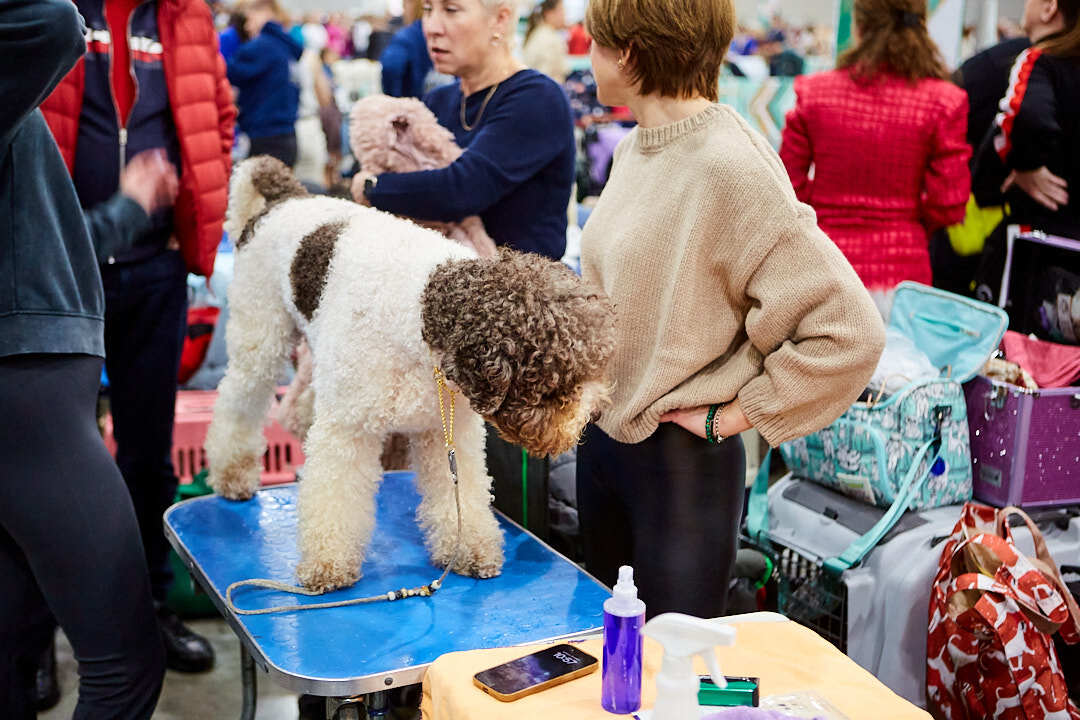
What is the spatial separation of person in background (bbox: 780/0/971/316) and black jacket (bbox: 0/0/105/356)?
2.13 m

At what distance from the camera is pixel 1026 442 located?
257 cm

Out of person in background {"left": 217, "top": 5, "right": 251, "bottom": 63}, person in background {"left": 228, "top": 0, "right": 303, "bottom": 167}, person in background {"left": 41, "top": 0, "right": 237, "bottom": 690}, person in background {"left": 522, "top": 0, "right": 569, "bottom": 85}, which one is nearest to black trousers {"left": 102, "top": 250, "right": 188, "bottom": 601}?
person in background {"left": 41, "top": 0, "right": 237, "bottom": 690}

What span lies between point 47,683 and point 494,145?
6.08 feet

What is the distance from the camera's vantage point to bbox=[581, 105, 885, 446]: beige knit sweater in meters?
1.53

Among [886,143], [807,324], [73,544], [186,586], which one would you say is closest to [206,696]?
[186,586]

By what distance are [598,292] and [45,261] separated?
816 millimetres

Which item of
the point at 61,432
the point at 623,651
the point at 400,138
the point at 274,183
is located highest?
the point at 400,138

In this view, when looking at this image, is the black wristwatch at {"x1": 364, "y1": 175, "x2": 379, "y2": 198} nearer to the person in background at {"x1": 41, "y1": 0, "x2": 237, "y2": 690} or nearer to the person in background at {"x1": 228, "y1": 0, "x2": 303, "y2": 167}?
the person in background at {"x1": 41, "y1": 0, "x2": 237, "y2": 690}

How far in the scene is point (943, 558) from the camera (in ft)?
7.46

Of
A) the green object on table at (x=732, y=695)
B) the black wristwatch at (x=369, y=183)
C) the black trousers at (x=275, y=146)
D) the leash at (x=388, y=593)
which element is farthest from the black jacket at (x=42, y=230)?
the black trousers at (x=275, y=146)

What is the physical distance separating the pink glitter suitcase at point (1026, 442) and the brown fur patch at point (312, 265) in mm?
1685

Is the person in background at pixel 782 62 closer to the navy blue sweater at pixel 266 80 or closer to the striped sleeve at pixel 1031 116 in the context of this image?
the navy blue sweater at pixel 266 80

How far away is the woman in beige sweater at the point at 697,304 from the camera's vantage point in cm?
154

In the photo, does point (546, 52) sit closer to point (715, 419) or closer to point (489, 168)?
point (489, 168)
